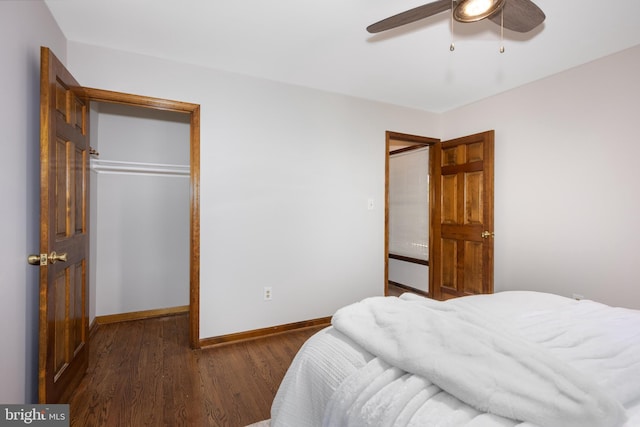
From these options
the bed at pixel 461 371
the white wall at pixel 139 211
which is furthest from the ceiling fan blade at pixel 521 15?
the white wall at pixel 139 211

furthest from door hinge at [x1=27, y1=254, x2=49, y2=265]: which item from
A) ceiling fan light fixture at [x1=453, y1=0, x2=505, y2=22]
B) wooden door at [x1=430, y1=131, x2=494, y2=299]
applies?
wooden door at [x1=430, y1=131, x2=494, y2=299]

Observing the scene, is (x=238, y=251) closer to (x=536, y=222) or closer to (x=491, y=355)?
(x=491, y=355)

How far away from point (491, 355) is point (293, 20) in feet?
6.96

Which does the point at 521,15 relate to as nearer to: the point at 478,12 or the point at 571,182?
the point at 478,12

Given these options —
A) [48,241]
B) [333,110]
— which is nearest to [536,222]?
[333,110]

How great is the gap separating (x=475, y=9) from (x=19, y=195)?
7.80 feet

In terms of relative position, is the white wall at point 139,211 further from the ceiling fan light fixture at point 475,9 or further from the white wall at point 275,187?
the ceiling fan light fixture at point 475,9

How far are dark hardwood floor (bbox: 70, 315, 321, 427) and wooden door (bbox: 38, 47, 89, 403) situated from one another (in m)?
0.20

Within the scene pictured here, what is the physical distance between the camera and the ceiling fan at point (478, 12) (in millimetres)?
1420

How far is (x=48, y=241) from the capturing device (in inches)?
60.9

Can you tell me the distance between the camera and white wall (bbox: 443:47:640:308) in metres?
2.36

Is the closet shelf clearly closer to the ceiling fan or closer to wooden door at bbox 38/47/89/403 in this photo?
wooden door at bbox 38/47/89/403

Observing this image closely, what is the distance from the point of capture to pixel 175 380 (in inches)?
83.4

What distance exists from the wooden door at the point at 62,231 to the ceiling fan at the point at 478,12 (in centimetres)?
175
